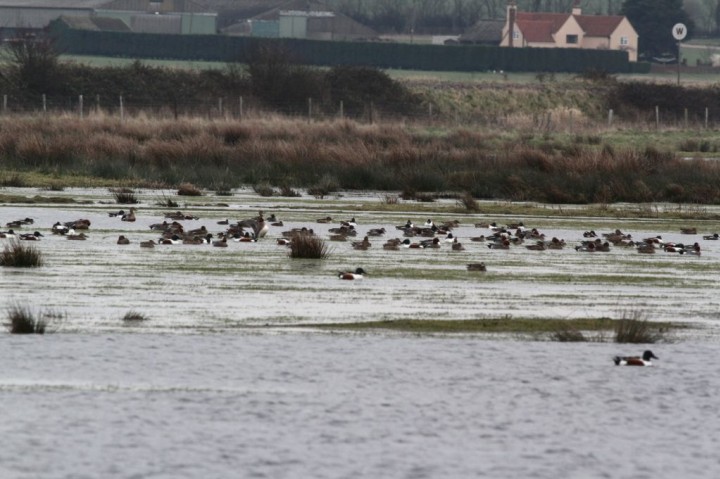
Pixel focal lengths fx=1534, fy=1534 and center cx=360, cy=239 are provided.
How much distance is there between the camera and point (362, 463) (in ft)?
48.2

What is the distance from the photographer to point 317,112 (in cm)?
8188

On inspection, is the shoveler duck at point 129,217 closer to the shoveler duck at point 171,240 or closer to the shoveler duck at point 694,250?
the shoveler duck at point 171,240

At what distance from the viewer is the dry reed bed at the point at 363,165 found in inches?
1829

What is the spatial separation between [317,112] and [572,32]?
7930 cm

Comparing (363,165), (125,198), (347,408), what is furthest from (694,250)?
(363,165)

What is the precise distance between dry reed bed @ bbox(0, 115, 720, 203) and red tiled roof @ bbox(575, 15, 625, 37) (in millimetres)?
102014

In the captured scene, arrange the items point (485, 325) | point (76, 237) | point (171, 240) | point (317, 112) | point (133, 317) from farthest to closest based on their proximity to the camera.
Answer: point (317, 112), point (76, 237), point (171, 240), point (485, 325), point (133, 317)

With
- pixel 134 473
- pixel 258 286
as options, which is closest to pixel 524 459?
pixel 134 473

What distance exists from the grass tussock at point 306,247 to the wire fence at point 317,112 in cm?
4029

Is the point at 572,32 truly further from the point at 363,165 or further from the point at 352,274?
the point at 352,274

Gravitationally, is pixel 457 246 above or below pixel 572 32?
below

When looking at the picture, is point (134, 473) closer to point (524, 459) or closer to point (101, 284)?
point (524, 459)

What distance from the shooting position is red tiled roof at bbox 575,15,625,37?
154m

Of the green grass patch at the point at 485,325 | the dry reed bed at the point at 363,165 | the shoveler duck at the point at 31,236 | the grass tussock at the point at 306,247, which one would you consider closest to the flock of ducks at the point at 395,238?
the shoveler duck at the point at 31,236
